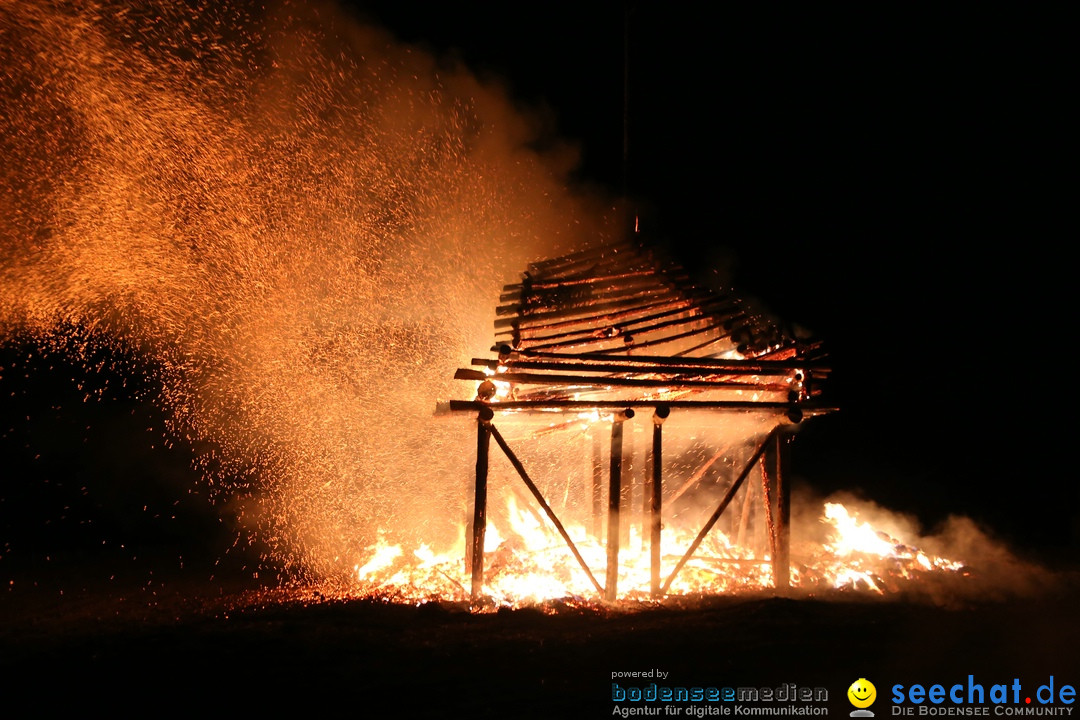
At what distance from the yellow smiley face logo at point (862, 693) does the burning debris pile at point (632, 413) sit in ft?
8.24

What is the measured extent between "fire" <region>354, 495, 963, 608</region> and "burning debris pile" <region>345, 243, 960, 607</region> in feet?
0.11

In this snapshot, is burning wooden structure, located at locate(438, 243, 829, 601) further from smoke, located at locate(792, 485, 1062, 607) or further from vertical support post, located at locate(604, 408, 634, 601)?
smoke, located at locate(792, 485, 1062, 607)

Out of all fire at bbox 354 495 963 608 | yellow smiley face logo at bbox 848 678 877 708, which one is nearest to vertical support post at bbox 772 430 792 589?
fire at bbox 354 495 963 608

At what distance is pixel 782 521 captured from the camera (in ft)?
28.1

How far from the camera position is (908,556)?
10062 mm

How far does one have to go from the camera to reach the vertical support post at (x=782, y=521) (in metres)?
8.56

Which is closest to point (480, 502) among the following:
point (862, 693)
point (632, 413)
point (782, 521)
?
point (632, 413)

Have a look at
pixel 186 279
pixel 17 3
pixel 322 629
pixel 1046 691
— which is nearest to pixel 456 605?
pixel 322 629

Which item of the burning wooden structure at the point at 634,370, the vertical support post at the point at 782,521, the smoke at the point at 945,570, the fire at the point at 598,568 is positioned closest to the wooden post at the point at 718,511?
the burning wooden structure at the point at 634,370

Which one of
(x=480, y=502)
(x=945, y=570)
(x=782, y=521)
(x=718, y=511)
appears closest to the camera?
(x=480, y=502)

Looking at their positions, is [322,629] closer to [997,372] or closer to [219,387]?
[219,387]

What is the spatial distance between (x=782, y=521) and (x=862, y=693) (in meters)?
3.12

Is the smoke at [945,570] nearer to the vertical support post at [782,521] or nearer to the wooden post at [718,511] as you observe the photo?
the vertical support post at [782,521]

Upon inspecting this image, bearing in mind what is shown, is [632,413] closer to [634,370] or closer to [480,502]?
[634,370]
